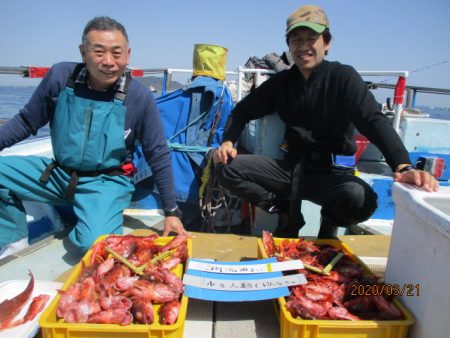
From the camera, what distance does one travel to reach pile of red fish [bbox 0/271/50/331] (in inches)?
67.7

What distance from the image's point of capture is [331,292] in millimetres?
1767

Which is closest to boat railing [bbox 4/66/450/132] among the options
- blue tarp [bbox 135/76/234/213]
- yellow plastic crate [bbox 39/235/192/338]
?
blue tarp [bbox 135/76/234/213]

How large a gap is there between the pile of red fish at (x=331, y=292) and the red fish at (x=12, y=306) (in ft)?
4.62

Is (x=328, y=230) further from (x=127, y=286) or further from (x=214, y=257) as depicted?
(x=127, y=286)

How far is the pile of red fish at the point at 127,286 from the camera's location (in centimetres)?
150

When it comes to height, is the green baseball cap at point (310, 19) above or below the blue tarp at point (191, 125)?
above

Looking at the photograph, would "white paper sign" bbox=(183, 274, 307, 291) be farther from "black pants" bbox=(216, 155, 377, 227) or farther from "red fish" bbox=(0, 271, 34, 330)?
"black pants" bbox=(216, 155, 377, 227)

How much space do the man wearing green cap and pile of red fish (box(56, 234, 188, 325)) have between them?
3.36ft

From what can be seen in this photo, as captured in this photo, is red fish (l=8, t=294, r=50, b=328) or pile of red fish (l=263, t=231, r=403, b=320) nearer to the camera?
pile of red fish (l=263, t=231, r=403, b=320)

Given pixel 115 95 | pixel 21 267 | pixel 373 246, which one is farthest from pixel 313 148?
pixel 21 267

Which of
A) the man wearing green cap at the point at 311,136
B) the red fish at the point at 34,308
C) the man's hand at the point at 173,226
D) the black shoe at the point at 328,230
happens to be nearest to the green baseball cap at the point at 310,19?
the man wearing green cap at the point at 311,136

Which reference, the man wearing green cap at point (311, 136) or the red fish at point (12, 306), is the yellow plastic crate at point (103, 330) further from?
the man wearing green cap at point (311, 136)

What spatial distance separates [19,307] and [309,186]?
86.2 inches

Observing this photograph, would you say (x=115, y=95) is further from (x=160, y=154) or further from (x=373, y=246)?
(x=373, y=246)
